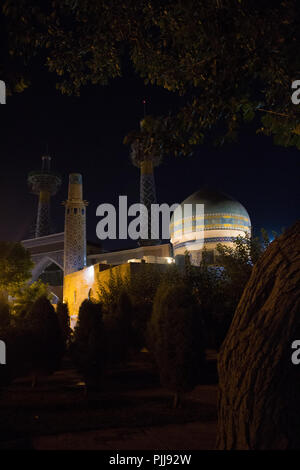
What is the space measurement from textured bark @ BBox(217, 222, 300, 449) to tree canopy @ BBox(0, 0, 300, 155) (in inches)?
62.1

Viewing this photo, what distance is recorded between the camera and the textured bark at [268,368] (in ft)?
8.23

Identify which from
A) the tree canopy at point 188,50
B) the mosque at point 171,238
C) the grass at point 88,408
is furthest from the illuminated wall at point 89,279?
the tree canopy at point 188,50

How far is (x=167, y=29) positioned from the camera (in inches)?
160

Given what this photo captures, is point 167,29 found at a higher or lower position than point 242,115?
higher

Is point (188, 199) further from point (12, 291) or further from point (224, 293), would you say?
point (224, 293)

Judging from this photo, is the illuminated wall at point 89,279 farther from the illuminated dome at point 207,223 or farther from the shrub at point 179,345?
the shrub at point 179,345

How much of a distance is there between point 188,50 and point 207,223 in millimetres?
31259

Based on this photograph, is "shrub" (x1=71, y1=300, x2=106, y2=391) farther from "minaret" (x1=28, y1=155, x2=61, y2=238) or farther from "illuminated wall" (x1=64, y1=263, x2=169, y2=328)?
"minaret" (x1=28, y1=155, x2=61, y2=238)

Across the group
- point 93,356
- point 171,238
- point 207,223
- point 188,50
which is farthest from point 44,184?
point 188,50

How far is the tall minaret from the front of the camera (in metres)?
33.3

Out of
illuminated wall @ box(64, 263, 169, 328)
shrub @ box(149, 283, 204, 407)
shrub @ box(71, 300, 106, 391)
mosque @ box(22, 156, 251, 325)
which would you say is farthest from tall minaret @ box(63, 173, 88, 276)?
shrub @ box(149, 283, 204, 407)
